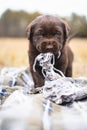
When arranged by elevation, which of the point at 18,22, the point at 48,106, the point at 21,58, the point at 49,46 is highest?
the point at 49,46

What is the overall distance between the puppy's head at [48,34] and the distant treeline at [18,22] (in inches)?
568

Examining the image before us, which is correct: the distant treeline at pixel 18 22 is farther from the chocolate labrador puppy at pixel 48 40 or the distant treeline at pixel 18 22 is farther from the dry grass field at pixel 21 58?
the chocolate labrador puppy at pixel 48 40

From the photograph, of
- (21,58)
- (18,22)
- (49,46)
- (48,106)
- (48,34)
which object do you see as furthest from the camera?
(18,22)

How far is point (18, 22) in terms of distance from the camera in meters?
21.9

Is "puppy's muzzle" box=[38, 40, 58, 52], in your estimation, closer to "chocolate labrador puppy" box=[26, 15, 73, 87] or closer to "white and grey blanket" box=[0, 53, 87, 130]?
"chocolate labrador puppy" box=[26, 15, 73, 87]

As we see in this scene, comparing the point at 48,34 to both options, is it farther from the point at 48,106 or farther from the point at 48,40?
the point at 48,106

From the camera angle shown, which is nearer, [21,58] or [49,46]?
[49,46]

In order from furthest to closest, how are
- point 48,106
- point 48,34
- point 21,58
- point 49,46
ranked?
1. point 21,58
2. point 48,34
3. point 49,46
4. point 48,106

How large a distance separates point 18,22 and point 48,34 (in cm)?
1692

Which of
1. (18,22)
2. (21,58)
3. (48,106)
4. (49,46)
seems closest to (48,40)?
(49,46)

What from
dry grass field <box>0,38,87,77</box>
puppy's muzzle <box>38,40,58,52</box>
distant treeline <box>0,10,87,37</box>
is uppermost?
puppy's muzzle <box>38,40,58,52</box>

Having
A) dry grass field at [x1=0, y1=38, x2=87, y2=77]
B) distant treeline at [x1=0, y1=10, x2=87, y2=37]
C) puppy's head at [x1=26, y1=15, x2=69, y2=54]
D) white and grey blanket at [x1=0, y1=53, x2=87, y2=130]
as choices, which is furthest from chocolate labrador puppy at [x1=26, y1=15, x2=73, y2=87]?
distant treeline at [x1=0, y1=10, x2=87, y2=37]

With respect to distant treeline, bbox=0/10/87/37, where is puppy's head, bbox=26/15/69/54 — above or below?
above

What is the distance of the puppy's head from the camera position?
4.89 meters
